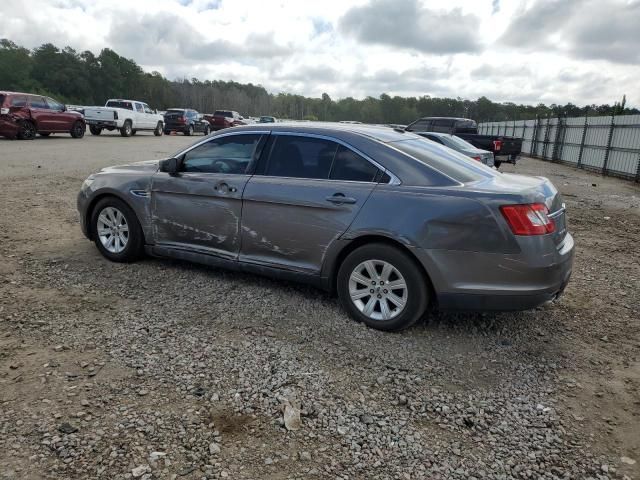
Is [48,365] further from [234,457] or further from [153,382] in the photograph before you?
[234,457]

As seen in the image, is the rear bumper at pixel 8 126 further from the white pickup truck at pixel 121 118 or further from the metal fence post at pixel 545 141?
the metal fence post at pixel 545 141

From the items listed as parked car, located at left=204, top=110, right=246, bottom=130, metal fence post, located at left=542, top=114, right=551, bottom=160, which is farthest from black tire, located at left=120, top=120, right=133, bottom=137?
metal fence post, located at left=542, top=114, right=551, bottom=160


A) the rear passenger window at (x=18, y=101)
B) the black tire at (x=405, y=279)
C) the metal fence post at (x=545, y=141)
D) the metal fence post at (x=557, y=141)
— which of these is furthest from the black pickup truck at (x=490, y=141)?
the rear passenger window at (x=18, y=101)

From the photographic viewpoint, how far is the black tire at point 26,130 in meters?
20.2

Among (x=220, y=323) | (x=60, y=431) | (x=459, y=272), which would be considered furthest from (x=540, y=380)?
(x=60, y=431)

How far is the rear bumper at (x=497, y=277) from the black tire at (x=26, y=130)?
21208 mm

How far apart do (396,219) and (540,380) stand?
4.94ft

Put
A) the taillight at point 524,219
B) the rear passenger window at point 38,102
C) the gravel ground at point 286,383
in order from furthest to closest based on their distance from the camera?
the rear passenger window at point 38,102
the taillight at point 524,219
the gravel ground at point 286,383

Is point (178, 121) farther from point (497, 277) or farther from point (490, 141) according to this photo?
point (497, 277)

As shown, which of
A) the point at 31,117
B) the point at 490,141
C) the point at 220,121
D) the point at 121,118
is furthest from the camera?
the point at 220,121

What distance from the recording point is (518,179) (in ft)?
14.3

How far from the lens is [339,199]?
4105 millimetres

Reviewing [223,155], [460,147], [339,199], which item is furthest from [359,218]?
[460,147]

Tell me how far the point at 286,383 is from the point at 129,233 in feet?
9.63
